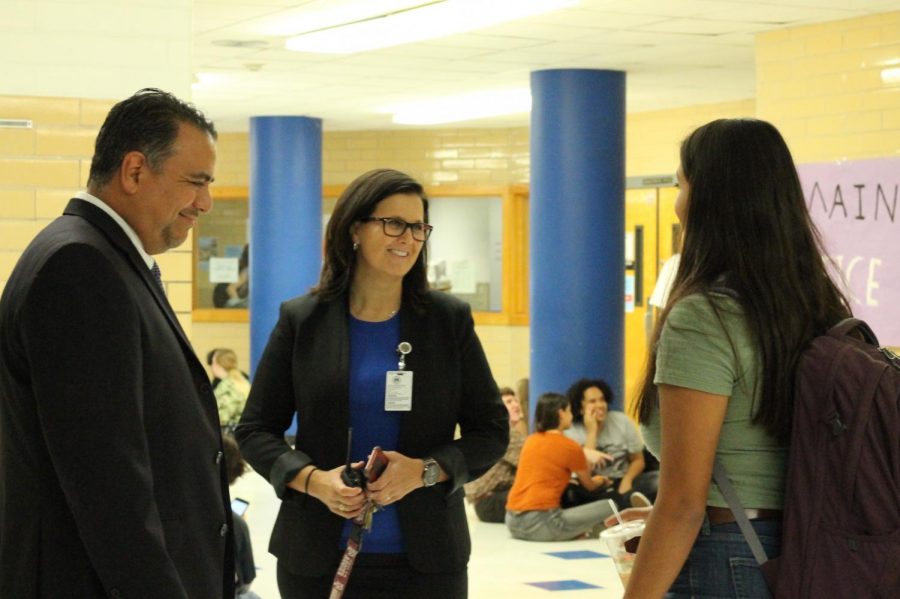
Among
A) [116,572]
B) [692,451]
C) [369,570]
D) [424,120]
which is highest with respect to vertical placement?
[424,120]

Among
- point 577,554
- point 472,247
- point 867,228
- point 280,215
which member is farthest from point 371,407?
point 472,247

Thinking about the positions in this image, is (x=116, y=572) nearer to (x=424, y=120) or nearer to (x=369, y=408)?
(x=369, y=408)

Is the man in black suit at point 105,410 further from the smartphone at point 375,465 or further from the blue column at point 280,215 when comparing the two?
the blue column at point 280,215

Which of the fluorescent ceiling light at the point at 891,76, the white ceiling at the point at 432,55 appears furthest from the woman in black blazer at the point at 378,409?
the fluorescent ceiling light at the point at 891,76

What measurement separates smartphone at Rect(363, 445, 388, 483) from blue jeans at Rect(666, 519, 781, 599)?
2.93 ft

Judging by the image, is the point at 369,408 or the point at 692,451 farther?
the point at 369,408

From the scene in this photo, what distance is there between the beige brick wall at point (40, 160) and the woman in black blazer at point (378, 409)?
160 centimetres

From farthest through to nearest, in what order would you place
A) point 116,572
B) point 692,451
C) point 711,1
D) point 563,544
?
point 563,544 < point 711,1 < point 692,451 < point 116,572

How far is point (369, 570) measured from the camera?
9.92 ft

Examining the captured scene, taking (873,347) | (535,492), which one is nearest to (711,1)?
(535,492)

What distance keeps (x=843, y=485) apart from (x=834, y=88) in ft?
21.0

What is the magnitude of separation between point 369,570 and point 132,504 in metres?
1.13

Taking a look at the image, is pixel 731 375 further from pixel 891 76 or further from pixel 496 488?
pixel 496 488

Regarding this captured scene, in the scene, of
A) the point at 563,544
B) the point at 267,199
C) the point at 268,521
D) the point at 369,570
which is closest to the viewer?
the point at 369,570
